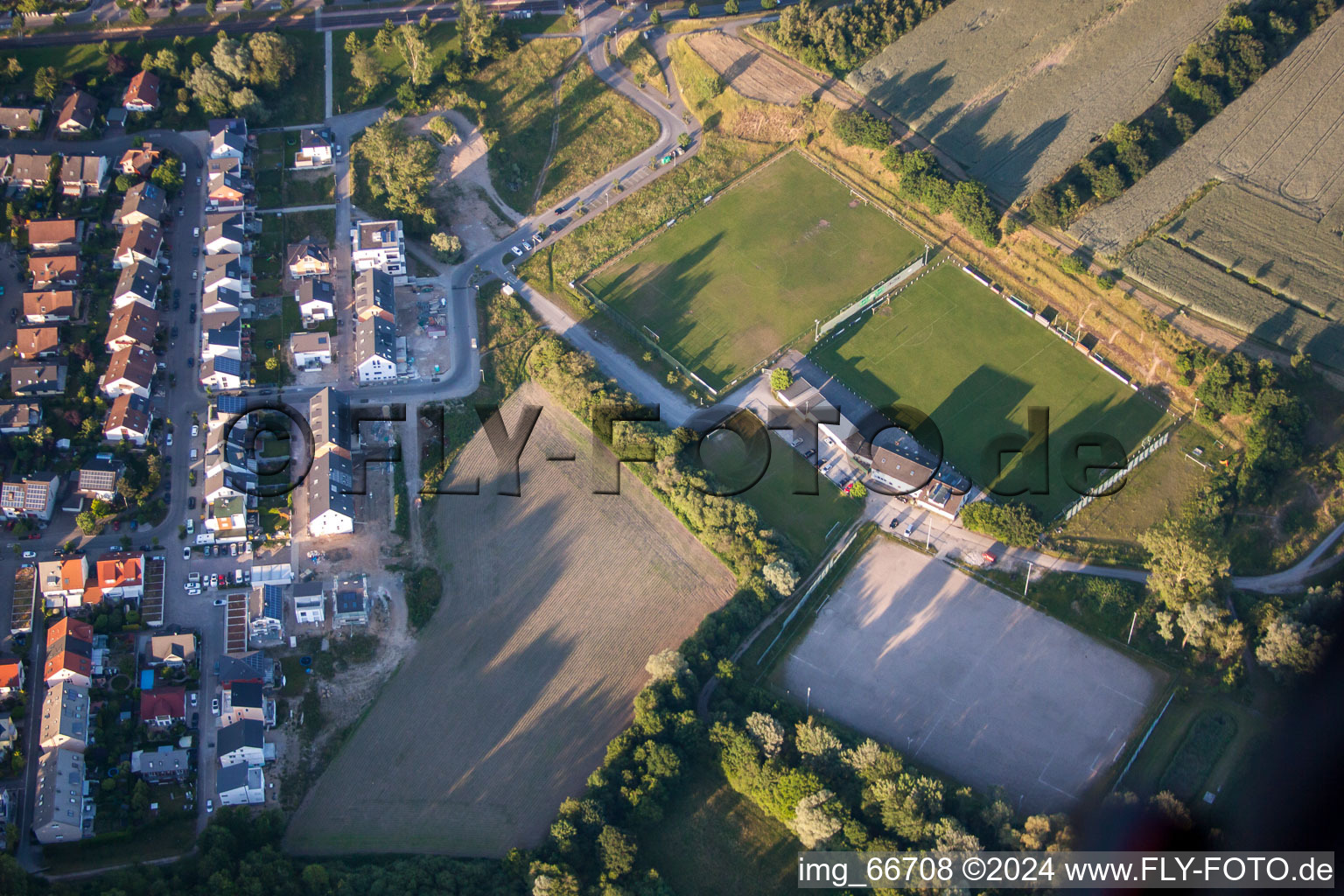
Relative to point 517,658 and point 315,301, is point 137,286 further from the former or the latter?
point 517,658

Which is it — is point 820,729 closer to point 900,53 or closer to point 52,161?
point 900,53

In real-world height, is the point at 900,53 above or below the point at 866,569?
above

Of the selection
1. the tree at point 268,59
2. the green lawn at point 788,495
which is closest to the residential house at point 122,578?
the green lawn at point 788,495

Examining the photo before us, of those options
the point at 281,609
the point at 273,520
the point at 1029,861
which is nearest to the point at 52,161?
the point at 273,520

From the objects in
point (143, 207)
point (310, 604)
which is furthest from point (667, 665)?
point (143, 207)

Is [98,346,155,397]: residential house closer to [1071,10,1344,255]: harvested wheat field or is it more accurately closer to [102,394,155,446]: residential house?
[102,394,155,446]: residential house

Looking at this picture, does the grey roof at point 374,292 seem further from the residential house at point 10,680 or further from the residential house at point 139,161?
the residential house at point 10,680
